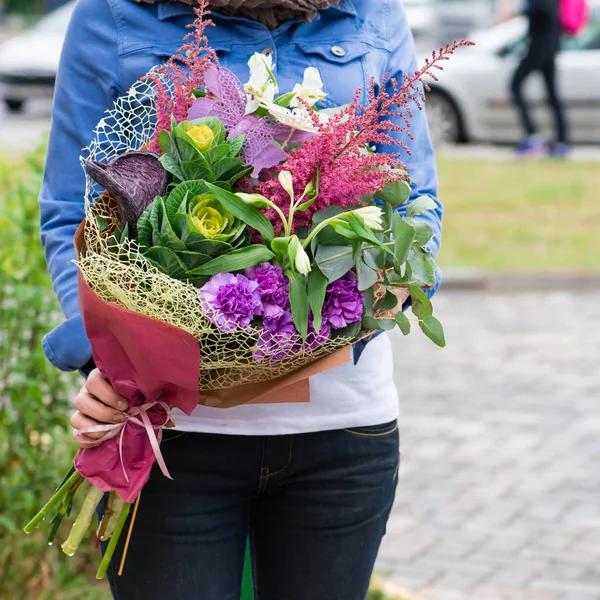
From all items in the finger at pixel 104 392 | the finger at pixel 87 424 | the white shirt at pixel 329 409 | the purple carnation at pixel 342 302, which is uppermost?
the purple carnation at pixel 342 302

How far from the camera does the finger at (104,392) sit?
193 centimetres

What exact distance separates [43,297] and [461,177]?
335 inches

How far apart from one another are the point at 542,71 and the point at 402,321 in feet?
37.4

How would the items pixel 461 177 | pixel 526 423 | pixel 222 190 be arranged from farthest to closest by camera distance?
pixel 461 177 < pixel 526 423 < pixel 222 190

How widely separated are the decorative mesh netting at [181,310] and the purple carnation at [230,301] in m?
0.02

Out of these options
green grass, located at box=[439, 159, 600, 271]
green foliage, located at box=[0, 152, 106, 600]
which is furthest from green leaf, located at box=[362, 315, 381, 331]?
green grass, located at box=[439, 159, 600, 271]

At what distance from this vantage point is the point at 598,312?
313 inches

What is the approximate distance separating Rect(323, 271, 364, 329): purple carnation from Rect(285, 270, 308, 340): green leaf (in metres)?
0.05

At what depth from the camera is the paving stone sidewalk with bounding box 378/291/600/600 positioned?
4379 mm

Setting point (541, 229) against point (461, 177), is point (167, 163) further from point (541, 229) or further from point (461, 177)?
point (461, 177)

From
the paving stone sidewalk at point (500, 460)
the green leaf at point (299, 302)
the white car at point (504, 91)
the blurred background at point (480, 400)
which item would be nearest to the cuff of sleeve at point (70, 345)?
the green leaf at point (299, 302)

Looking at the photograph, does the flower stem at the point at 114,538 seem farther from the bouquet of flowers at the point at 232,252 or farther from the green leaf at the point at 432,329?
the green leaf at the point at 432,329

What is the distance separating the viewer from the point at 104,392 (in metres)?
1.94

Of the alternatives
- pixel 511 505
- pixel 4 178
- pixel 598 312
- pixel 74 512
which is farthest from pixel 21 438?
pixel 598 312
